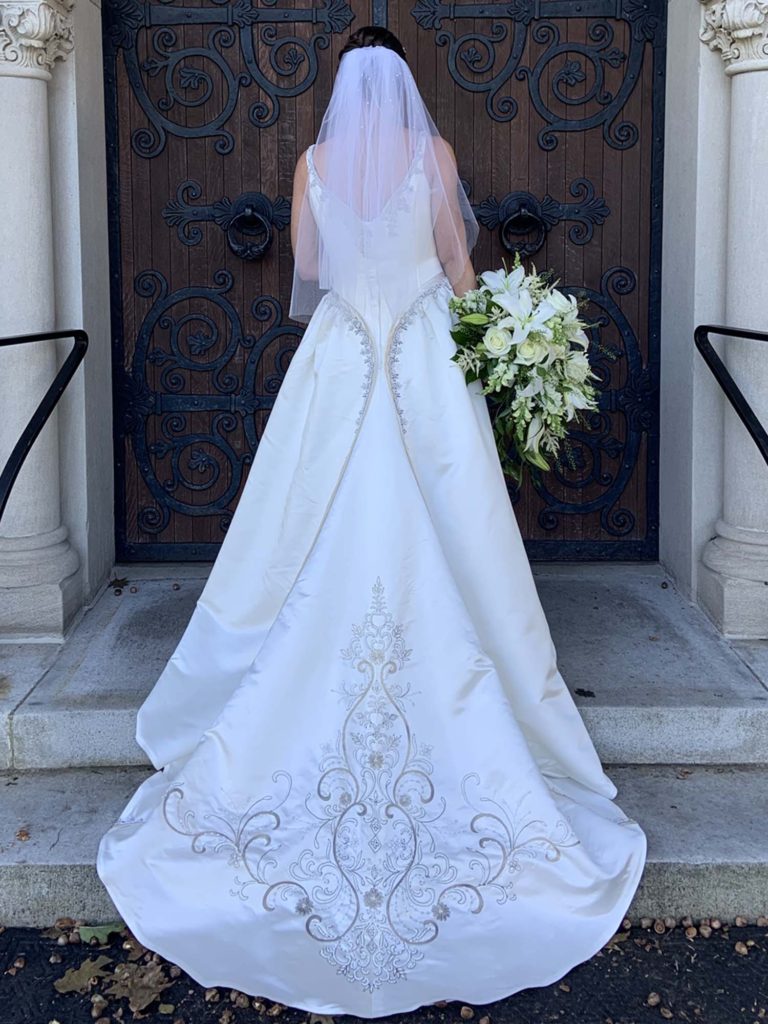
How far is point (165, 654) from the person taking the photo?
12.6 feet

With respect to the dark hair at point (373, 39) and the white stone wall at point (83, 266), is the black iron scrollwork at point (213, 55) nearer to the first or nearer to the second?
the white stone wall at point (83, 266)


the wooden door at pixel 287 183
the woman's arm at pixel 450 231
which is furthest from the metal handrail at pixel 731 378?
the woman's arm at pixel 450 231

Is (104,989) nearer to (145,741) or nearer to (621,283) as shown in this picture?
(145,741)

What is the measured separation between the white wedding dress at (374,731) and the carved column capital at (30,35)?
131 centimetres

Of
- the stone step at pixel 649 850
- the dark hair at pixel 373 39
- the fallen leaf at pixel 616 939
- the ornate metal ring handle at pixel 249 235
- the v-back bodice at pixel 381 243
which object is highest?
the dark hair at pixel 373 39

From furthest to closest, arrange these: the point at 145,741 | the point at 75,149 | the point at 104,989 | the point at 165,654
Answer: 1. the point at 75,149
2. the point at 165,654
3. the point at 145,741
4. the point at 104,989

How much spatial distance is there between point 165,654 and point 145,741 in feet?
2.05

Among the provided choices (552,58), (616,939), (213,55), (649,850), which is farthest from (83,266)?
(616,939)

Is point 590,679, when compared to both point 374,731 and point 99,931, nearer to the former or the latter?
point 374,731

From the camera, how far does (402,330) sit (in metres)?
3.22

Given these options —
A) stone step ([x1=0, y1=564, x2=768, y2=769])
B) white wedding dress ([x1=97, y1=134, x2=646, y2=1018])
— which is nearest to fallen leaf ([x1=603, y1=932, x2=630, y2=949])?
white wedding dress ([x1=97, y1=134, x2=646, y2=1018])

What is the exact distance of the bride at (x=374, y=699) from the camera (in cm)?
253

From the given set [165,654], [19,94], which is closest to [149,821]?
[165,654]

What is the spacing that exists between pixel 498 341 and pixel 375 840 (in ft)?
4.41
